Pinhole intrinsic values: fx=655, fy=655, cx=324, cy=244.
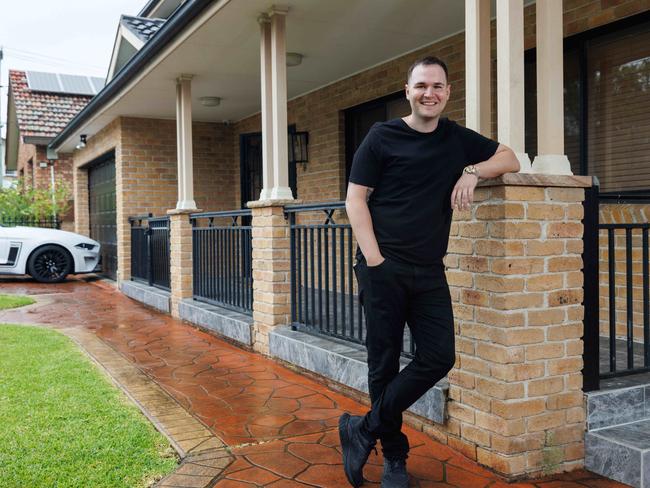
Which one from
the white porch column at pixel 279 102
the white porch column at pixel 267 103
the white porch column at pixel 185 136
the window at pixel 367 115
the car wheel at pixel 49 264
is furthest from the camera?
the car wheel at pixel 49 264

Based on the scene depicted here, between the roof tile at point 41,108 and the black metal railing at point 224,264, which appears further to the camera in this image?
the roof tile at point 41,108

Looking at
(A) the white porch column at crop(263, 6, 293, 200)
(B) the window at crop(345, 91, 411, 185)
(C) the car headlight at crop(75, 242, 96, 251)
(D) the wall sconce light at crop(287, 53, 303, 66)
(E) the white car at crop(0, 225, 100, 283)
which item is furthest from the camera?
(C) the car headlight at crop(75, 242, 96, 251)

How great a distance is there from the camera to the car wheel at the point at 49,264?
12.2 m

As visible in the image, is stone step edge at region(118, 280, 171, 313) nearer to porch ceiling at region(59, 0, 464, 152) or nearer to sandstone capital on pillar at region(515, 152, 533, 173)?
porch ceiling at region(59, 0, 464, 152)

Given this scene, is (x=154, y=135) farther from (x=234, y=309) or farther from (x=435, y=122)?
(x=435, y=122)

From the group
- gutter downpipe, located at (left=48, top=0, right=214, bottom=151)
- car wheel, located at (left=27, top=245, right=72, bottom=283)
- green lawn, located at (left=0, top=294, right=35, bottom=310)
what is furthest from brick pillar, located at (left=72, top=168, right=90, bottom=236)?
green lawn, located at (left=0, top=294, right=35, bottom=310)

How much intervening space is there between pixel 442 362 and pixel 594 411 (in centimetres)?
106

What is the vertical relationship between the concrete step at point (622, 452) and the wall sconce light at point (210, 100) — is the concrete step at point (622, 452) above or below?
below

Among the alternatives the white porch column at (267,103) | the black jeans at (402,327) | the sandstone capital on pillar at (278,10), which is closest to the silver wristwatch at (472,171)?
the black jeans at (402,327)

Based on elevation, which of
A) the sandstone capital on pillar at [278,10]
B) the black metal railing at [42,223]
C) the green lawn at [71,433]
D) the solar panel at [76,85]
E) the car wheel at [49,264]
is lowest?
the green lawn at [71,433]

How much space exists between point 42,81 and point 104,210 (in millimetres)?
10269

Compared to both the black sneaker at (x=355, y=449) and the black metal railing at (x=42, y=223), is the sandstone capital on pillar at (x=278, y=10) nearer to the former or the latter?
the black sneaker at (x=355, y=449)

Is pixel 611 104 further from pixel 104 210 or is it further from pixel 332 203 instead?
pixel 104 210

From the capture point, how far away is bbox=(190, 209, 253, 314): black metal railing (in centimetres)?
650
